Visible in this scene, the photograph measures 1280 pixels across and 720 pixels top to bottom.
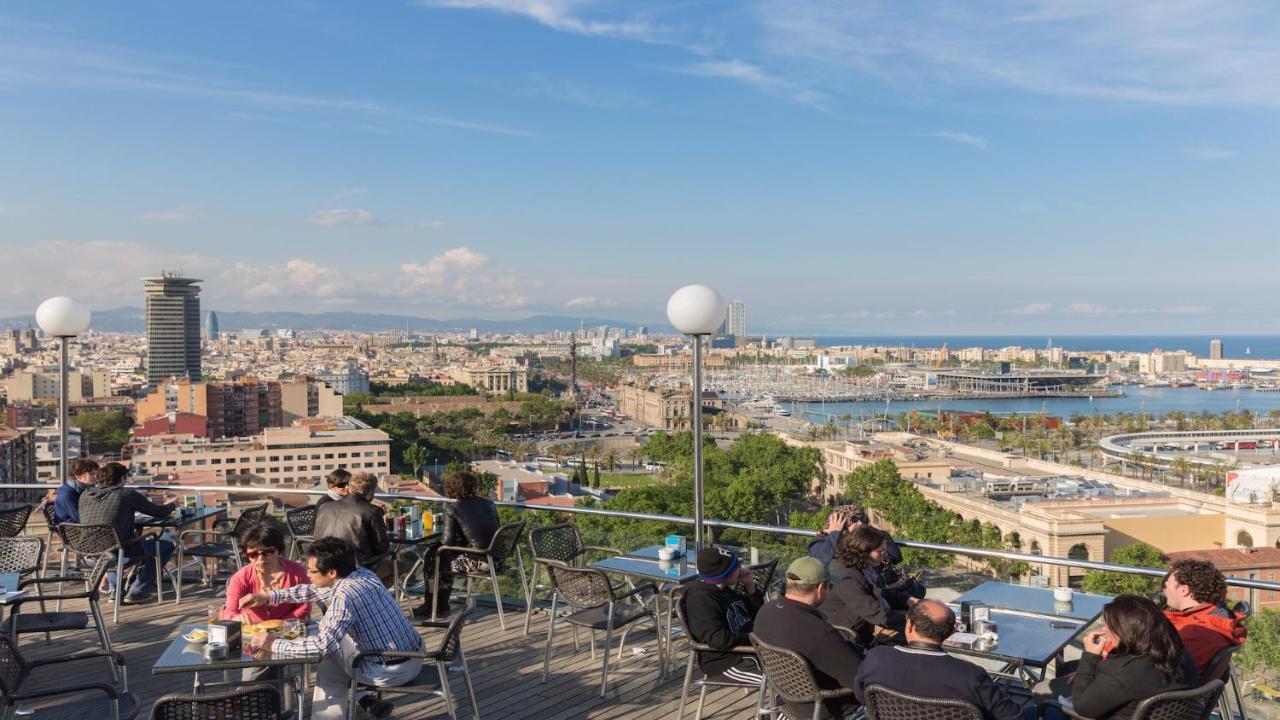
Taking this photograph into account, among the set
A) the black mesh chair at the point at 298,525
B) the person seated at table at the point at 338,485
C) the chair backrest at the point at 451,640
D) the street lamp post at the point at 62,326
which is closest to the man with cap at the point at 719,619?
the chair backrest at the point at 451,640

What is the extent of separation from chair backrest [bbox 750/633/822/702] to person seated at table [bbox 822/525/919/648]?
0.60 meters

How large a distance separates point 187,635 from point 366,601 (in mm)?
624

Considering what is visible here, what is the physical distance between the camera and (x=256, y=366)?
116625 millimetres

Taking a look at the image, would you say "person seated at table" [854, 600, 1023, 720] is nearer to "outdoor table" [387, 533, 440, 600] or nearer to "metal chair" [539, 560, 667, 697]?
"metal chair" [539, 560, 667, 697]

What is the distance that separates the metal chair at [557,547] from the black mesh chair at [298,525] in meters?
1.57

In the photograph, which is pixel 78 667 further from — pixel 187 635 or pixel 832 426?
pixel 832 426

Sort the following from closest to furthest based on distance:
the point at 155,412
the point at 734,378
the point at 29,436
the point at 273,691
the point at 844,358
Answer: the point at 273,691
the point at 29,436
the point at 155,412
the point at 734,378
the point at 844,358

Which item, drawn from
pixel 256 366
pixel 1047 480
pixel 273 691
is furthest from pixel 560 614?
pixel 256 366

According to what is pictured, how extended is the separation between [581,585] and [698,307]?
1.50 m

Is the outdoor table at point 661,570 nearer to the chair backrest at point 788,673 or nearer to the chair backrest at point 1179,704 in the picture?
the chair backrest at point 788,673

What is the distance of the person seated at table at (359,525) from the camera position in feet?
14.6

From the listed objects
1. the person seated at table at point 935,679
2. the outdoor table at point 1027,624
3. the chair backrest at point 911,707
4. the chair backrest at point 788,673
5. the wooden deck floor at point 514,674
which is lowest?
the wooden deck floor at point 514,674

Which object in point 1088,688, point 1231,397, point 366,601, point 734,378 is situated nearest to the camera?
point 1088,688

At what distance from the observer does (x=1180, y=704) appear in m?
2.27
